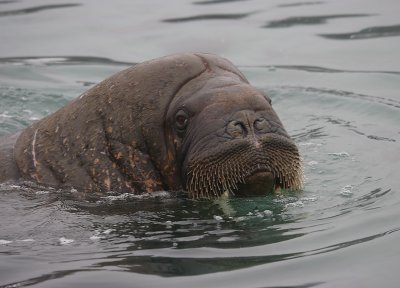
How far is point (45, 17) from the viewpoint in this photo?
2108cm

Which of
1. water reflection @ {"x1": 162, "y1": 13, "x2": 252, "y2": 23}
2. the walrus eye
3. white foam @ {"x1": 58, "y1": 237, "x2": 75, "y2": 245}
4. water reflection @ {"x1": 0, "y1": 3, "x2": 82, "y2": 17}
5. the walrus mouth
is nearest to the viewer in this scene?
white foam @ {"x1": 58, "y1": 237, "x2": 75, "y2": 245}

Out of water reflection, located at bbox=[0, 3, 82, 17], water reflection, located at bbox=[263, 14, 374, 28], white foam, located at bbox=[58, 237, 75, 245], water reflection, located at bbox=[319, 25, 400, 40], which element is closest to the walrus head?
white foam, located at bbox=[58, 237, 75, 245]

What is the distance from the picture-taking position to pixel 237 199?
9102 millimetres

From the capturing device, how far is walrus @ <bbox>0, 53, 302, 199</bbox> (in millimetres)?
8875

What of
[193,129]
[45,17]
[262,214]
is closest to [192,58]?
[193,129]

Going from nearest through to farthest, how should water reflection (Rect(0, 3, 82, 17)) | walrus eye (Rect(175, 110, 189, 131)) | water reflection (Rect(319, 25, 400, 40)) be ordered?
1. walrus eye (Rect(175, 110, 189, 131))
2. water reflection (Rect(319, 25, 400, 40))
3. water reflection (Rect(0, 3, 82, 17))

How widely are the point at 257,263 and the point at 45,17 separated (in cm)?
1430

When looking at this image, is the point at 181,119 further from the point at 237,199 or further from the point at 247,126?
the point at 237,199

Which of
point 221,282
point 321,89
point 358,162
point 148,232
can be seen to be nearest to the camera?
point 221,282

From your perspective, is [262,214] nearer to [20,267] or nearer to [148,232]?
[148,232]

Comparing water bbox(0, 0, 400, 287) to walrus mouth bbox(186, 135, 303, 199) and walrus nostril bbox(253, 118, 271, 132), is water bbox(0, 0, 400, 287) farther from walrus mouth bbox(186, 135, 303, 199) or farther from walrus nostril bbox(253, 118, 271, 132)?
walrus nostril bbox(253, 118, 271, 132)

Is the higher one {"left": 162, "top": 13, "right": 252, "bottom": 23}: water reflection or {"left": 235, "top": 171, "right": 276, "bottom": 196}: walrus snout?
{"left": 235, "top": 171, "right": 276, "bottom": 196}: walrus snout

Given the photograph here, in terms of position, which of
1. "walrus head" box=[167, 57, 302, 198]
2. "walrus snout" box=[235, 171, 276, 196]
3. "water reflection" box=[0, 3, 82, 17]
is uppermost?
"walrus head" box=[167, 57, 302, 198]

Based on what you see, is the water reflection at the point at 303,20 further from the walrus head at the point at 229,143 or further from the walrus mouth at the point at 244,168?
the walrus mouth at the point at 244,168
